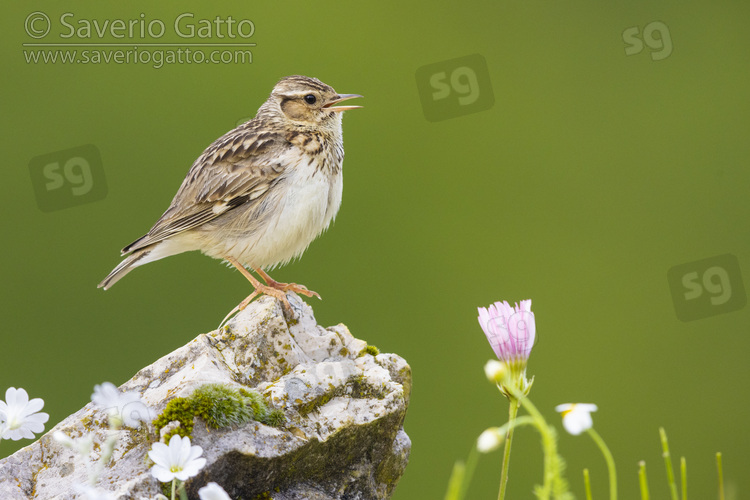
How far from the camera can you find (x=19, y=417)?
2.88 meters

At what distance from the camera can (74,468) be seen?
333 centimetres

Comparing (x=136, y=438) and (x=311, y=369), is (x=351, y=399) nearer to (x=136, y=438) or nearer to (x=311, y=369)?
(x=311, y=369)

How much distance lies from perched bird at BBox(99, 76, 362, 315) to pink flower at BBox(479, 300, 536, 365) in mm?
2363

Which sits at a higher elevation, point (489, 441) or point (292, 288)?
point (292, 288)

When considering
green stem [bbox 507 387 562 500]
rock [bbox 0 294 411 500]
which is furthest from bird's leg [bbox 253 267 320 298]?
green stem [bbox 507 387 562 500]

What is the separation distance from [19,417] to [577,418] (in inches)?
68.0


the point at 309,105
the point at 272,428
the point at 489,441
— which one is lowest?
the point at 272,428

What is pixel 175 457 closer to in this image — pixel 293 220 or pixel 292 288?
pixel 292 288

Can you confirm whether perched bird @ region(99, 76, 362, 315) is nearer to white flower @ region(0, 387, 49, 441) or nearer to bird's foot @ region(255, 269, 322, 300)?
bird's foot @ region(255, 269, 322, 300)

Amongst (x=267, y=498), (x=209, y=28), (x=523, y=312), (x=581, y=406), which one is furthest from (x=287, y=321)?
(x=209, y=28)

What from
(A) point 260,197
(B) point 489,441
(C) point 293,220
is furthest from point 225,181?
(B) point 489,441

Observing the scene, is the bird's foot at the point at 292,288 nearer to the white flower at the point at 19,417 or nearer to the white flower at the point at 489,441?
the white flower at the point at 19,417

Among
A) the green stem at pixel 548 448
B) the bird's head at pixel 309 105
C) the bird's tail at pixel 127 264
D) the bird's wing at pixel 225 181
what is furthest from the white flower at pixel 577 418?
the bird's tail at pixel 127 264

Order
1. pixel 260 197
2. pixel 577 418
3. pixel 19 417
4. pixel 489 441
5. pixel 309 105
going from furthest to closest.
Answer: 1. pixel 309 105
2. pixel 260 197
3. pixel 19 417
4. pixel 577 418
5. pixel 489 441
